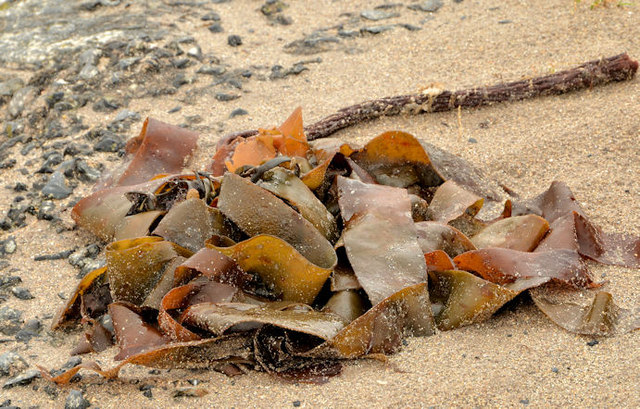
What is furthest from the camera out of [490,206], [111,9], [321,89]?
[111,9]

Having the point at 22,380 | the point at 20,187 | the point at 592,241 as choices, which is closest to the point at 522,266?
the point at 592,241

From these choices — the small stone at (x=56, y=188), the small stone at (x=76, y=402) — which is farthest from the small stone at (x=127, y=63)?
the small stone at (x=76, y=402)

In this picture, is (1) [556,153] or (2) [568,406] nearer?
(2) [568,406]

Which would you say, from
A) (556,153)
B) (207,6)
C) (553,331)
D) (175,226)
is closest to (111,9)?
(207,6)

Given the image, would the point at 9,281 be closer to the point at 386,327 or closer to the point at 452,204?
the point at 386,327

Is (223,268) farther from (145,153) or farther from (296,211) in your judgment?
(145,153)
